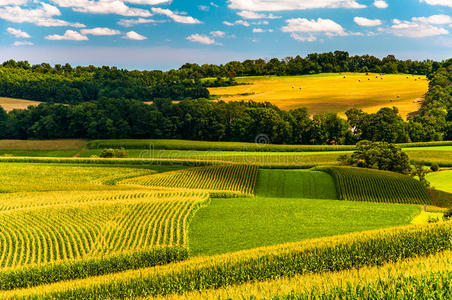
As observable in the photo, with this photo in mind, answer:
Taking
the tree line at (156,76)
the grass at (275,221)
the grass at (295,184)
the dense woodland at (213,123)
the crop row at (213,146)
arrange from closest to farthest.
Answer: the grass at (275,221) < the grass at (295,184) < the crop row at (213,146) < the dense woodland at (213,123) < the tree line at (156,76)

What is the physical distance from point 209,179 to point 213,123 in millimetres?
42721

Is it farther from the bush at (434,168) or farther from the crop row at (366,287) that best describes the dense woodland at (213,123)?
the crop row at (366,287)

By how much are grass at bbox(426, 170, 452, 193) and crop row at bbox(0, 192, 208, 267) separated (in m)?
36.6

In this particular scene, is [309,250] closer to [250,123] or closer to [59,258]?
[59,258]

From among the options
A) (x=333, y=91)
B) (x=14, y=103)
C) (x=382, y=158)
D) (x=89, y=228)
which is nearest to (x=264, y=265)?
(x=89, y=228)

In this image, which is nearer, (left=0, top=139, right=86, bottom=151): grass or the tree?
the tree

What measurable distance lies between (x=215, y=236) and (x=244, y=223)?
4.36 meters

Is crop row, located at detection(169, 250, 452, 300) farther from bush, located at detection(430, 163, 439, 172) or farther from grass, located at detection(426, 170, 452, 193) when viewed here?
bush, located at detection(430, 163, 439, 172)

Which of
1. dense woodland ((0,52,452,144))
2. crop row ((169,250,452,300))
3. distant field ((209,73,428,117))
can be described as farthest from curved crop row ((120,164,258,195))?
distant field ((209,73,428,117))

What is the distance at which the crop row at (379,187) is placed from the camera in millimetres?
48622

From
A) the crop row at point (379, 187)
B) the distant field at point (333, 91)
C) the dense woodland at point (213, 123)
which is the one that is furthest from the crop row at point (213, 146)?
the crop row at point (379, 187)

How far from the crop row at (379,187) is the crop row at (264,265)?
26.2m

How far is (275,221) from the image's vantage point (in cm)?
3550

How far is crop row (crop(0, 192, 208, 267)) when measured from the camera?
27.4 metres
